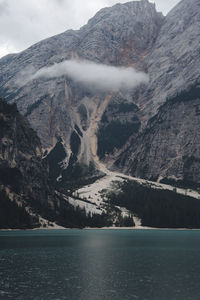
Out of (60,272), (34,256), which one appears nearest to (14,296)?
(60,272)

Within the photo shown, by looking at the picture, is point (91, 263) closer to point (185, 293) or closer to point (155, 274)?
point (155, 274)

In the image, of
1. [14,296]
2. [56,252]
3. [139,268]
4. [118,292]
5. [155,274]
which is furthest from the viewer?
[56,252]

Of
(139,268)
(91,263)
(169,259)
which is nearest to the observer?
(139,268)

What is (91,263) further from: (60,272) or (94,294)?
(94,294)

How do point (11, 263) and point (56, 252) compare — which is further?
point (56, 252)

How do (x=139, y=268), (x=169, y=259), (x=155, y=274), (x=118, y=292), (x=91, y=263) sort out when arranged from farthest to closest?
(x=169, y=259) → (x=91, y=263) → (x=139, y=268) → (x=155, y=274) → (x=118, y=292)

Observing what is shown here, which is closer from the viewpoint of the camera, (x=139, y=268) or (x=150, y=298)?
(x=150, y=298)

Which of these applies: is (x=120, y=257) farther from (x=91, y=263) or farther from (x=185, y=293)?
(x=185, y=293)

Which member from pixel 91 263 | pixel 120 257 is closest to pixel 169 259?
pixel 120 257

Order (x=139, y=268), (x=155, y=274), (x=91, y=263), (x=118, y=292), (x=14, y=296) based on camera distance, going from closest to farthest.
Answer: (x=14, y=296), (x=118, y=292), (x=155, y=274), (x=139, y=268), (x=91, y=263)
